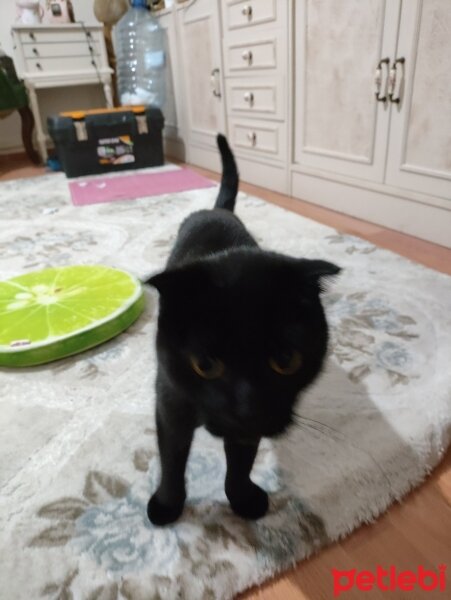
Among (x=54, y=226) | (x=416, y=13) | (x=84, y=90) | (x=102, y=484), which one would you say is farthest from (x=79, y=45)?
(x=102, y=484)

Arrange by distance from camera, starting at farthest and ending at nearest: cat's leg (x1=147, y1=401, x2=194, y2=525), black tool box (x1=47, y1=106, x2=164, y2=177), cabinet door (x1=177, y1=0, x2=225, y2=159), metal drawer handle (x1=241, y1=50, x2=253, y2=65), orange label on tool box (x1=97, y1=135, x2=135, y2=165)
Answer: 1. orange label on tool box (x1=97, y1=135, x2=135, y2=165)
2. black tool box (x1=47, y1=106, x2=164, y2=177)
3. cabinet door (x1=177, y1=0, x2=225, y2=159)
4. metal drawer handle (x1=241, y1=50, x2=253, y2=65)
5. cat's leg (x1=147, y1=401, x2=194, y2=525)

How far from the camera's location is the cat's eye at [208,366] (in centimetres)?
43

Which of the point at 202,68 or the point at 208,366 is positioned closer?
the point at 208,366

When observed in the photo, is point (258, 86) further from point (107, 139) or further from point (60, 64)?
point (60, 64)

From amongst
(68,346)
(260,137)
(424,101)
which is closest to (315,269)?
(68,346)

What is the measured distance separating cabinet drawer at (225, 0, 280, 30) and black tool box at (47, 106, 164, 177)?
75 centimetres

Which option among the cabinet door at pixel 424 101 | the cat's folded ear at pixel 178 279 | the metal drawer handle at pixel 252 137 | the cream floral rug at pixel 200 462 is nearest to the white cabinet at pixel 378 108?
the cabinet door at pixel 424 101

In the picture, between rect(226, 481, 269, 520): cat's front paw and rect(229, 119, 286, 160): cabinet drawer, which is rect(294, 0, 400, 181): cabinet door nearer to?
rect(229, 119, 286, 160): cabinet drawer

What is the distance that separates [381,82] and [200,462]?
Result: 1449mm

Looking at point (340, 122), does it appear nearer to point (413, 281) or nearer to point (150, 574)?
point (413, 281)

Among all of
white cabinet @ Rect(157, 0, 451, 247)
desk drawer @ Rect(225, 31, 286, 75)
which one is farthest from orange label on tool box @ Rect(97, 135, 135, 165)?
desk drawer @ Rect(225, 31, 286, 75)

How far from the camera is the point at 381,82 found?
1.57 m

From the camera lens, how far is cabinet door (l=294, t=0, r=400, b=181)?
1.56 metres

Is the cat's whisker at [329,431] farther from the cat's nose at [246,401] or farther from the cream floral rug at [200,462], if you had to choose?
the cat's nose at [246,401]
